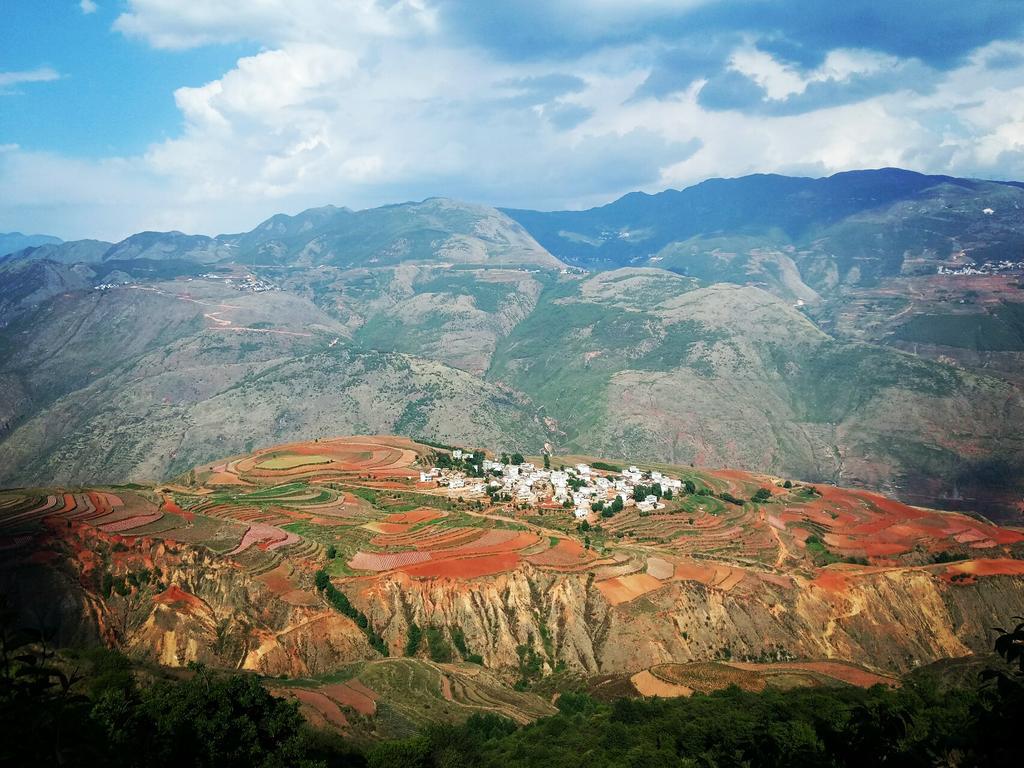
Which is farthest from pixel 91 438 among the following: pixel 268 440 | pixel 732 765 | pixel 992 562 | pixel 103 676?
pixel 992 562

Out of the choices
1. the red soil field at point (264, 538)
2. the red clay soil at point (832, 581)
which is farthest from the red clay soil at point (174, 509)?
the red clay soil at point (832, 581)

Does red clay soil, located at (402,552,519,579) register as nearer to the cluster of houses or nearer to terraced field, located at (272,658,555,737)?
terraced field, located at (272,658,555,737)

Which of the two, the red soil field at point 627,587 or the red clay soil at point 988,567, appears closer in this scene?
the red soil field at point 627,587

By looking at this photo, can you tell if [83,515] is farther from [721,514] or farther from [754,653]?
[721,514]

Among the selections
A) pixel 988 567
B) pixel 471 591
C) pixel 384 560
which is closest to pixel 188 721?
pixel 471 591

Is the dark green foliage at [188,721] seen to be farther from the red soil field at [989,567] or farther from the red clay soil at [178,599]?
the red soil field at [989,567]

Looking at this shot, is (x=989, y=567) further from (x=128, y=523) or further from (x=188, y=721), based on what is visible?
(x=128, y=523)
